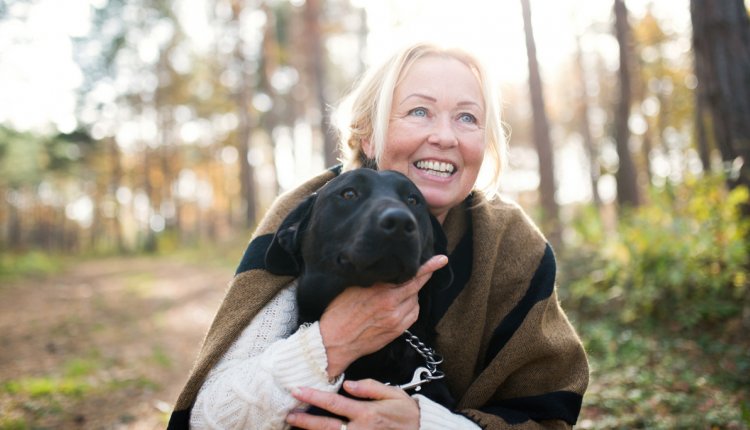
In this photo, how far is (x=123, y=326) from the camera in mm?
7289

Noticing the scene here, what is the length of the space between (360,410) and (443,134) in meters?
1.20

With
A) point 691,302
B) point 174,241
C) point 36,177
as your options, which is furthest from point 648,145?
point 36,177

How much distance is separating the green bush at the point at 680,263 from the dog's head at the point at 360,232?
3629 mm

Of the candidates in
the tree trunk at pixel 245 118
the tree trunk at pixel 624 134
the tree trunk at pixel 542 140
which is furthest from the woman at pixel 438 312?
the tree trunk at pixel 245 118

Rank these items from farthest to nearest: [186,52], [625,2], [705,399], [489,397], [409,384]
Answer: [186,52] < [625,2] < [705,399] < [489,397] < [409,384]

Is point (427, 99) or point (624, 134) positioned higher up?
point (427, 99)

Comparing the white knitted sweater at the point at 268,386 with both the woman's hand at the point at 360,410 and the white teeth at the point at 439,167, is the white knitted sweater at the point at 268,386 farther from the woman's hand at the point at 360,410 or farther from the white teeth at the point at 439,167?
the white teeth at the point at 439,167

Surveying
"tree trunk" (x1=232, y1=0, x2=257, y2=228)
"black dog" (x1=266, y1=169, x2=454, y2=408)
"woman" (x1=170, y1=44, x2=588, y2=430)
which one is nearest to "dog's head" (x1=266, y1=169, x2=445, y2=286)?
"black dog" (x1=266, y1=169, x2=454, y2=408)

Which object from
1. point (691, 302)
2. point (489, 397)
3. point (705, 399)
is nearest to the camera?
point (489, 397)

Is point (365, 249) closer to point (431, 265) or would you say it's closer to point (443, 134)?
point (431, 265)

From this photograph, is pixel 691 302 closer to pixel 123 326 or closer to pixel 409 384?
pixel 409 384

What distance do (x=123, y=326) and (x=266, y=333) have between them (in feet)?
20.9

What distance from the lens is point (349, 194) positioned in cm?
198

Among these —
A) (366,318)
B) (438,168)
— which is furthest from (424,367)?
(438,168)
